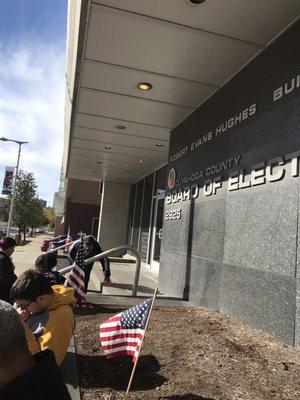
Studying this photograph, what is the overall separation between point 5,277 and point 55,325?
2193 mm

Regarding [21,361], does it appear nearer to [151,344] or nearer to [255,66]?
[151,344]

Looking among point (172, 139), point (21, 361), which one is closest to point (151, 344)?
point (21, 361)

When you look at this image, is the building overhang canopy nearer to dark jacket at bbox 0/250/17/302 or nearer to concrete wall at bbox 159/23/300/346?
concrete wall at bbox 159/23/300/346

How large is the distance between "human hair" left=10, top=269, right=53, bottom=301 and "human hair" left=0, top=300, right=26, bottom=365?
1.63 meters

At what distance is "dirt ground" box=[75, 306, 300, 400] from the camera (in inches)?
A: 140

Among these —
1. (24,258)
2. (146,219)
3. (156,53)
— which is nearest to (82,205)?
(24,258)

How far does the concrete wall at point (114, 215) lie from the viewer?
21.6 meters

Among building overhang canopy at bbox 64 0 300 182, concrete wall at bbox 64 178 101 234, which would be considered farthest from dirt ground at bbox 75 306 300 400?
concrete wall at bbox 64 178 101 234

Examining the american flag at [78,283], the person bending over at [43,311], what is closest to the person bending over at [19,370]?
the person bending over at [43,311]

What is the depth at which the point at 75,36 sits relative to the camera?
622 cm

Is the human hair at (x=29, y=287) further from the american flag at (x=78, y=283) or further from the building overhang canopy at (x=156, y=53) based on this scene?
the building overhang canopy at (x=156, y=53)

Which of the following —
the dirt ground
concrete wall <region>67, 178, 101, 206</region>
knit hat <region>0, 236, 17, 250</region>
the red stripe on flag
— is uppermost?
concrete wall <region>67, 178, 101, 206</region>

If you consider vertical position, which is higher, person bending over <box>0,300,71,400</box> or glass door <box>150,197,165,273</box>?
glass door <box>150,197,165,273</box>

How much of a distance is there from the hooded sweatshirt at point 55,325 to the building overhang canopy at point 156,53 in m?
3.67
